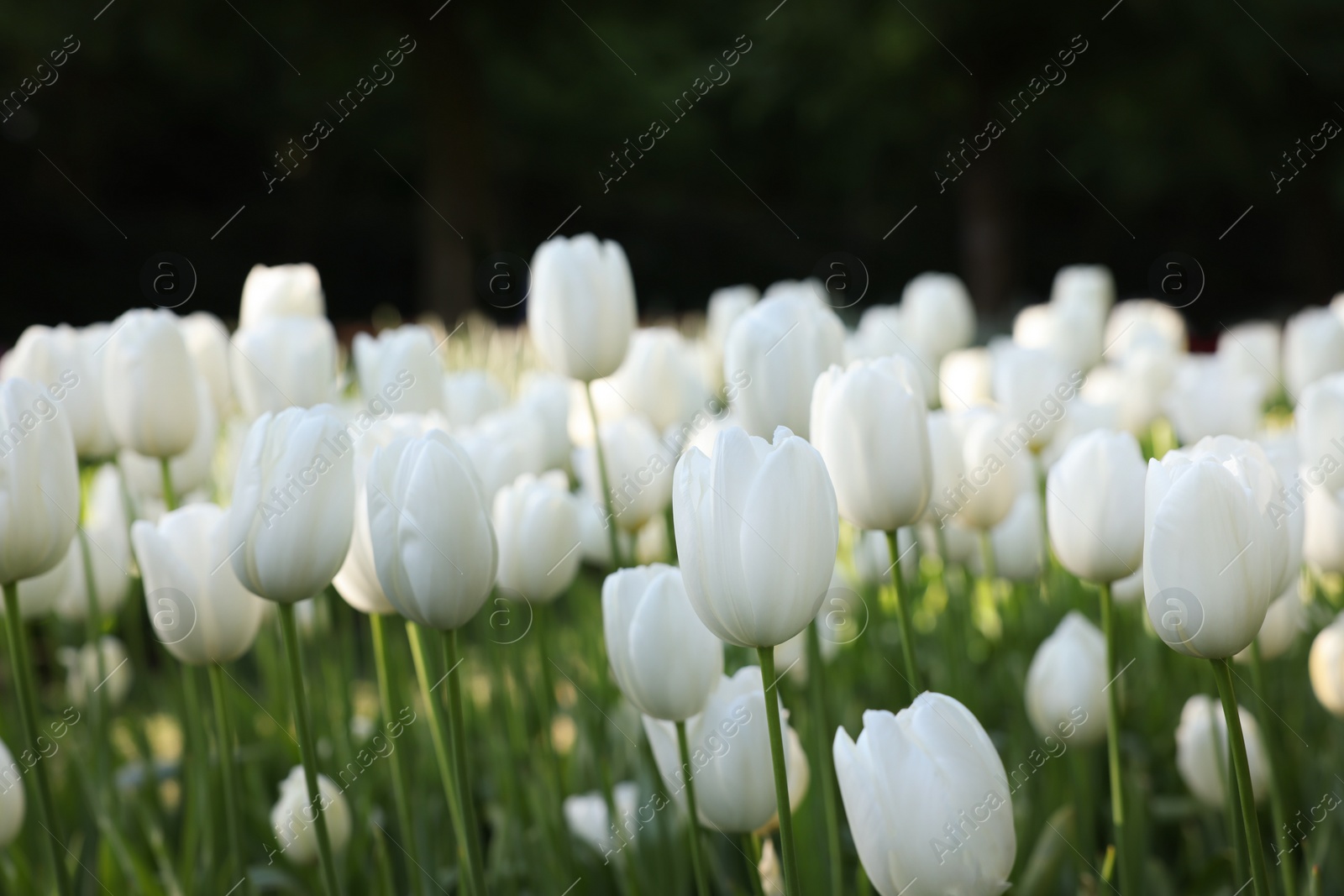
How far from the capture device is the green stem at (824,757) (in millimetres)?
1231

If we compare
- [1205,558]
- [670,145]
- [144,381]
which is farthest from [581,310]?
[670,145]

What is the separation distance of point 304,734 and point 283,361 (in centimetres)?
81

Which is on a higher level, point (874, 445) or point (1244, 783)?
point (874, 445)

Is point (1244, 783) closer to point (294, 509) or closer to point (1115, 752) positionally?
point (1115, 752)

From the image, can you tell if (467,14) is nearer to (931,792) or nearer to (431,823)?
(431,823)

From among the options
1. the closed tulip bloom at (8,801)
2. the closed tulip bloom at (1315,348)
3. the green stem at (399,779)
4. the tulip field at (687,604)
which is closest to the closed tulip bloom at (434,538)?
the tulip field at (687,604)

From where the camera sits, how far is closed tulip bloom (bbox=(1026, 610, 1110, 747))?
5.37 ft

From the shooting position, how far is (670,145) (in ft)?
71.1

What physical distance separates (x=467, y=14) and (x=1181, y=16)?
7099 millimetres

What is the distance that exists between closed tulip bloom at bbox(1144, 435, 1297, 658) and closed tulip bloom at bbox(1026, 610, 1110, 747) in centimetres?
71

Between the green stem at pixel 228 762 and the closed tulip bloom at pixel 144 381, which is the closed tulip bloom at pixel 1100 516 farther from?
the closed tulip bloom at pixel 144 381

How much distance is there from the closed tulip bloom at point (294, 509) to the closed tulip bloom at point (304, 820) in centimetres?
47

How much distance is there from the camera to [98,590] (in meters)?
2.09

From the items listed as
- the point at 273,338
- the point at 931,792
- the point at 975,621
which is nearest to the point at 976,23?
the point at 975,621
